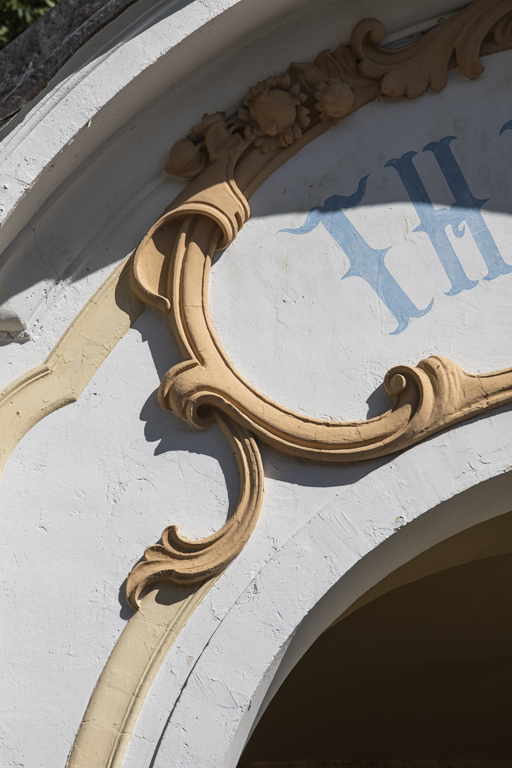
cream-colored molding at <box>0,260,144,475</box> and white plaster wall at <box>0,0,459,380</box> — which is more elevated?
white plaster wall at <box>0,0,459,380</box>

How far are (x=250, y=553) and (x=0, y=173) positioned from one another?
4.12 feet

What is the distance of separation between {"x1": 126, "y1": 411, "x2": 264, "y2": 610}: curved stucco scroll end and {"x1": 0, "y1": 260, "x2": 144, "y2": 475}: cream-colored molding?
50 cm

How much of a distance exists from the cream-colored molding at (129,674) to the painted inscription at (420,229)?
39.3 inches

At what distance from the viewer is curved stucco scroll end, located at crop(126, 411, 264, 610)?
2.12 m

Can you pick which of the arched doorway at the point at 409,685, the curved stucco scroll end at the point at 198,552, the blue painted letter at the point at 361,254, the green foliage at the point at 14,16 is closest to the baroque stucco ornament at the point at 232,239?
the curved stucco scroll end at the point at 198,552

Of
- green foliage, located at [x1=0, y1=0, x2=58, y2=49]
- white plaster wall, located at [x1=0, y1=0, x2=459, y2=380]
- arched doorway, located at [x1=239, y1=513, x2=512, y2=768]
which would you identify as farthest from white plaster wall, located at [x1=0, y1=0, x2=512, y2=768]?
green foliage, located at [x1=0, y1=0, x2=58, y2=49]

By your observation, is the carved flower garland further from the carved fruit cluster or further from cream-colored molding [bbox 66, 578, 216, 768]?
cream-colored molding [bbox 66, 578, 216, 768]

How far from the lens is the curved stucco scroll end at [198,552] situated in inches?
83.3

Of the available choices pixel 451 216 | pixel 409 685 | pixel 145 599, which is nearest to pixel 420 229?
pixel 451 216

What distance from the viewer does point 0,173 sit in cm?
212

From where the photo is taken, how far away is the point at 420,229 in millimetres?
2371

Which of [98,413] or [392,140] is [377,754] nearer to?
[98,413]

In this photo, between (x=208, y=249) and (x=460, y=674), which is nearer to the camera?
(x=208, y=249)

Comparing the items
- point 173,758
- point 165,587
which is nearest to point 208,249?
point 165,587
